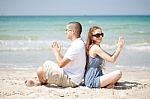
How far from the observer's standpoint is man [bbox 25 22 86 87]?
5078 millimetres

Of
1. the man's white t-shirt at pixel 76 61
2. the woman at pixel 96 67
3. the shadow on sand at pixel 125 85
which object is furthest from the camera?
the shadow on sand at pixel 125 85

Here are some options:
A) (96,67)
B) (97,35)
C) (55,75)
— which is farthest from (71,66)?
(97,35)

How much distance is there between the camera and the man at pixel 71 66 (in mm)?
5078

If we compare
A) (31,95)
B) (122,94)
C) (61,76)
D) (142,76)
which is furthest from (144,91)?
(142,76)

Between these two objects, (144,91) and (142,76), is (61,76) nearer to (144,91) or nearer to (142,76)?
(144,91)

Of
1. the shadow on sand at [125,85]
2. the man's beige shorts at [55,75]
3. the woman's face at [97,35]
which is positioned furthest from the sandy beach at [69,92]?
the woman's face at [97,35]

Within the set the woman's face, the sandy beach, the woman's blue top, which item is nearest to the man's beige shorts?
the sandy beach

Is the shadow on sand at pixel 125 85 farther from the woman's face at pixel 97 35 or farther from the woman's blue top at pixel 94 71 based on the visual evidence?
the woman's face at pixel 97 35

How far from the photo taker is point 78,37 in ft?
17.0

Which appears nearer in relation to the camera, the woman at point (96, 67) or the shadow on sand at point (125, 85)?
the woman at point (96, 67)

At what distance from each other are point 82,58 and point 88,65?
184mm

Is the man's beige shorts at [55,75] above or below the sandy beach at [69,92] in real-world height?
above

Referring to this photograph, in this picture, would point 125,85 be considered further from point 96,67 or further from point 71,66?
point 71,66

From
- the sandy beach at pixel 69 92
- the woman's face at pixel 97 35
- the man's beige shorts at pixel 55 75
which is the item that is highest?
the woman's face at pixel 97 35
